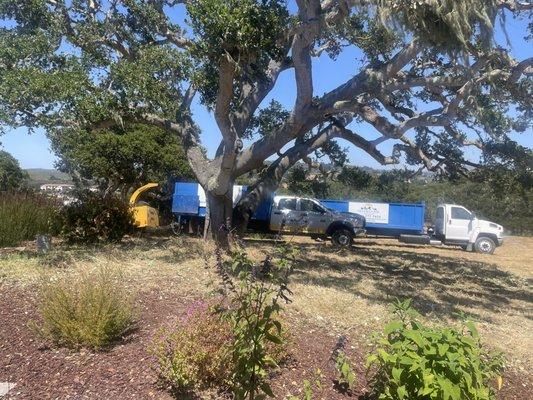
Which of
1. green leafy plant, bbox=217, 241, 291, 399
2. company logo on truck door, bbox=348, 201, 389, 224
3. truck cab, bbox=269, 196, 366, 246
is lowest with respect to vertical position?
green leafy plant, bbox=217, 241, 291, 399

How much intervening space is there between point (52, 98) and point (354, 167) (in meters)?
9.11

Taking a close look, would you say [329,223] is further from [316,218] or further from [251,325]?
[251,325]

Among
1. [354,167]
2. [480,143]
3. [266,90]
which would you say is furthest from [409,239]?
[266,90]

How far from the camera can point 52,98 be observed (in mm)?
9953

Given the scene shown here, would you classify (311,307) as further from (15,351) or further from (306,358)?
(15,351)

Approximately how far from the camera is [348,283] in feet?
31.8

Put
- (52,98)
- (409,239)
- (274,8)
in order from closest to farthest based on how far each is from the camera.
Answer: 1. (274,8)
2. (52,98)
3. (409,239)

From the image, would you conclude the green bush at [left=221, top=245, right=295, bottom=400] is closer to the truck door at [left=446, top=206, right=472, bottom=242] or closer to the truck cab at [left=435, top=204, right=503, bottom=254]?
the truck cab at [left=435, top=204, right=503, bottom=254]

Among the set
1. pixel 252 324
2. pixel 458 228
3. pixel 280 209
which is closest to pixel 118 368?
pixel 252 324

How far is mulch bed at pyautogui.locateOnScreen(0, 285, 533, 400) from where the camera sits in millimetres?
4355

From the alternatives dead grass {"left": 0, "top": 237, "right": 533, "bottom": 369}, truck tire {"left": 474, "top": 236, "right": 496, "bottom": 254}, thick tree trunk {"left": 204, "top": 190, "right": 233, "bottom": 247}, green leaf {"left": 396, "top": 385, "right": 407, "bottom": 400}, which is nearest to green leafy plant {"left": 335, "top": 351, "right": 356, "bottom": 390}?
green leaf {"left": 396, "top": 385, "right": 407, "bottom": 400}

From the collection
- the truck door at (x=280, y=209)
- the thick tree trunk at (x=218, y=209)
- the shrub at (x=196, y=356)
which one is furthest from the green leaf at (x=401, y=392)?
the truck door at (x=280, y=209)

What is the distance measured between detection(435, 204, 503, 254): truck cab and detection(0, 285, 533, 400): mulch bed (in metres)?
19.1

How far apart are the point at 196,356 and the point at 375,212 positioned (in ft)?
73.9
